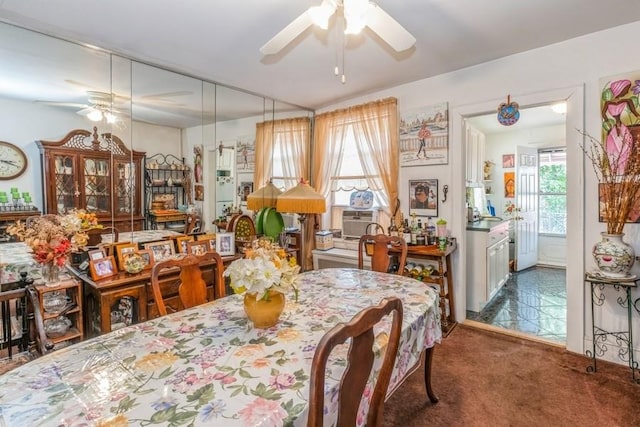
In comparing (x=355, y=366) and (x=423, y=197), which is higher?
(x=423, y=197)

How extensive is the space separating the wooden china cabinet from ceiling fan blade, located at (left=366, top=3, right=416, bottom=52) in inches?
82.3

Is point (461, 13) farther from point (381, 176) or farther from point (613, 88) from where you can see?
point (381, 176)

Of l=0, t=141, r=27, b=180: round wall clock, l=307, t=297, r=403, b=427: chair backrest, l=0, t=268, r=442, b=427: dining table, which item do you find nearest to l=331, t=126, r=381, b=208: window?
l=0, t=268, r=442, b=427: dining table

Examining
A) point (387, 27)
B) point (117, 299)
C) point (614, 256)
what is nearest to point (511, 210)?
point (614, 256)

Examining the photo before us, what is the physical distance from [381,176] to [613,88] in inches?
78.7

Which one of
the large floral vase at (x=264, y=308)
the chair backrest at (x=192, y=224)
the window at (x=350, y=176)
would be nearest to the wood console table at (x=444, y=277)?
the window at (x=350, y=176)

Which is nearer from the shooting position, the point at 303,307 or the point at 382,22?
the point at 382,22

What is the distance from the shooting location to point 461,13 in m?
2.06

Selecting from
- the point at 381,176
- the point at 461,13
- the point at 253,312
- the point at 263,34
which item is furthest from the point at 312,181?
the point at 253,312

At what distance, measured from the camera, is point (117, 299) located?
2.17m

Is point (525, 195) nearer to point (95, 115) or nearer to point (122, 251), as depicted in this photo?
point (122, 251)

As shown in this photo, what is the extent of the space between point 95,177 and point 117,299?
946 mm

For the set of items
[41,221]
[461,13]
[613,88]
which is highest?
[461,13]

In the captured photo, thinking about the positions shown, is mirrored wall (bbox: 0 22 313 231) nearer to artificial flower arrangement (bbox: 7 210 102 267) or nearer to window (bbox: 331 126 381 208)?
artificial flower arrangement (bbox: 7 210 102 267)
